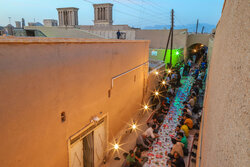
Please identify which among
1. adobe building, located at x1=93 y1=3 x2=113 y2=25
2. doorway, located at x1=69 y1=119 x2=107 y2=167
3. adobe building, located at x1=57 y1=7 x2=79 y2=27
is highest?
adobe building, located at x1=93 y1=3 x2=113 y2=25

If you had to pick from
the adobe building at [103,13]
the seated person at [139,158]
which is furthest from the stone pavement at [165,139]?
the adobe building at [103,13]

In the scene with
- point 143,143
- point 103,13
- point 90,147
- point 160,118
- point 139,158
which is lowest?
point 139,158

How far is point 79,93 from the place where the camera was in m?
4.97

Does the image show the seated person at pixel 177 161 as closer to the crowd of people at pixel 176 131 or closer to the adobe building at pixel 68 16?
the crowd of people at pixel 176 131

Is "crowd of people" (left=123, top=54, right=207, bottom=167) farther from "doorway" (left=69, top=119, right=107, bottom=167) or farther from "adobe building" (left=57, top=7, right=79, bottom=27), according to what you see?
"adobe building" (left=57, top=7, right=79, bottom=27)

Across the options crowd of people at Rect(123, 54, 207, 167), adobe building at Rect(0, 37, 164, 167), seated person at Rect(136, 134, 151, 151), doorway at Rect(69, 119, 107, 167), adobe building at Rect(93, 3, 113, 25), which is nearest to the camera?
adobe building at Rect(0, 37, 164, 167)

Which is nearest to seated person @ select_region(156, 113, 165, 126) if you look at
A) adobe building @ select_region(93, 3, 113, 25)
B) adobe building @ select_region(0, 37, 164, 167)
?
adobe building @ select_region(0, 37, 164, 167)

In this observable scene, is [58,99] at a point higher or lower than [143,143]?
higher

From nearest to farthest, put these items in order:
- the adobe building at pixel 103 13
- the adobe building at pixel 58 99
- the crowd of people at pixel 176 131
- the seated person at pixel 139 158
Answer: the adobe building at pixel 58 99 → the crowd of people at pixel 176 131 → the seated person at pixel 139 158 → the adobe building at pixel 103 13

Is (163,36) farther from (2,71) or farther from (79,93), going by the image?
(2,71)

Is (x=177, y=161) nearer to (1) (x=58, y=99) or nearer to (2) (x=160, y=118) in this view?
(2) (x=160, y=118)

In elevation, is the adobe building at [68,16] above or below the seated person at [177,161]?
above

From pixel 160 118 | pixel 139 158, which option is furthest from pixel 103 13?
pixel 139 158

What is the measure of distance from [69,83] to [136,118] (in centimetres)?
645
